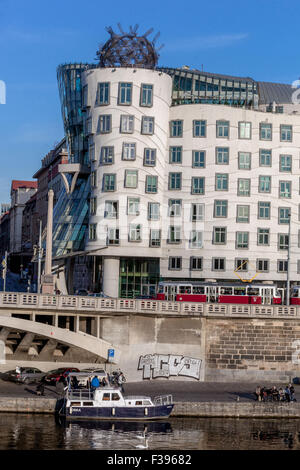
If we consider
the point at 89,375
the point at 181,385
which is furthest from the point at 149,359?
the point at 89,375

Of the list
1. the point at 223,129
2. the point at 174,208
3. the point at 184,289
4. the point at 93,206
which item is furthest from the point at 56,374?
the point at 223,129

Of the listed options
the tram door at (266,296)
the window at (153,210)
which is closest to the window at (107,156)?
the window at (153,210)

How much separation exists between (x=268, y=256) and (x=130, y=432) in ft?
142

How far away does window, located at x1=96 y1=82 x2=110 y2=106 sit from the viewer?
297 ft

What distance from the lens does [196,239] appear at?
3644 inches

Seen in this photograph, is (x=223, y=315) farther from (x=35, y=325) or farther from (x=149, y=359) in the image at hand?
(x=35, y=325)

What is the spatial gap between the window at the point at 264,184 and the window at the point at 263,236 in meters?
4.57

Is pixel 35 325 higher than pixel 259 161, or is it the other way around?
pixel 259 161

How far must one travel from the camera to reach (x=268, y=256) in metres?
92.6

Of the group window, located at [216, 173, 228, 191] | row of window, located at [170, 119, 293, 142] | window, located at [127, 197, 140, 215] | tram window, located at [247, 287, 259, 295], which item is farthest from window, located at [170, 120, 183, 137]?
tram window, located at [247, 287, 259, 295]

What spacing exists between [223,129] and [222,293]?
81.7ft

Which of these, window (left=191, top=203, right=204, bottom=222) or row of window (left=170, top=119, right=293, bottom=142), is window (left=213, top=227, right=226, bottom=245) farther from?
row of window (left=170, top=119, right=293, bottom=142)

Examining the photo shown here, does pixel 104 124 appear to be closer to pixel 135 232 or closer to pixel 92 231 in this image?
pixel 92 231

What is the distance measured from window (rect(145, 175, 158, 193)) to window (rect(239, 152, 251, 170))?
10.3m
